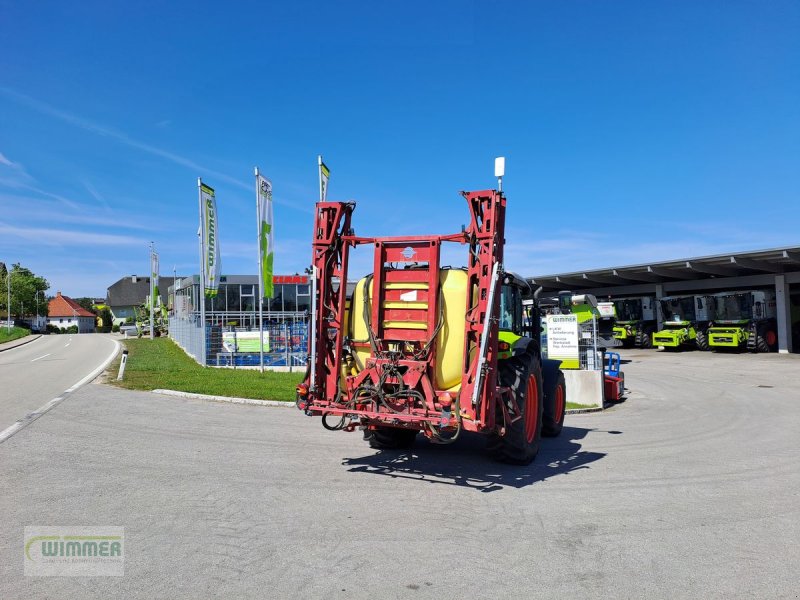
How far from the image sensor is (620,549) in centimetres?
461

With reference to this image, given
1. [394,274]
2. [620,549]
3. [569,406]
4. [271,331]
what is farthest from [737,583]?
[271,331]

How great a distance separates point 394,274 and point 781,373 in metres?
19.3

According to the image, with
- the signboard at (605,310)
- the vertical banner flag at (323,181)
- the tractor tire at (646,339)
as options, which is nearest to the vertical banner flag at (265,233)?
the vertical banner flag at (323,181)

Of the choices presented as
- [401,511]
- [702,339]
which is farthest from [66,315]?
[401,511]

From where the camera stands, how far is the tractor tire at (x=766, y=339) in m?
30.5

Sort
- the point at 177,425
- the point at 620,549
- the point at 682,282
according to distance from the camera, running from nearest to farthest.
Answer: the point at 620,549 → the point at 177,425 → the point at 682,282

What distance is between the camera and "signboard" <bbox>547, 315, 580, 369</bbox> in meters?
14.3

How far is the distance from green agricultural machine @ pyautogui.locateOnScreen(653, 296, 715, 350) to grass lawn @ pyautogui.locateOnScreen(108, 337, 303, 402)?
22554 mm

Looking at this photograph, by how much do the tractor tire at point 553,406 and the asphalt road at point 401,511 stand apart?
0.24 metres

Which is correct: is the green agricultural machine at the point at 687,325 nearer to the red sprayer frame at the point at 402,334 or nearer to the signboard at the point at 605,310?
the signboard at the point at 605,310

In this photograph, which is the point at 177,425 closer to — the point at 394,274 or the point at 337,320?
the point at 337,320

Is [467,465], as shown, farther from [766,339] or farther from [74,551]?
[766,339]

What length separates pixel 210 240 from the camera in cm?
2064

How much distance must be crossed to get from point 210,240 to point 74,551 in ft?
56.4
